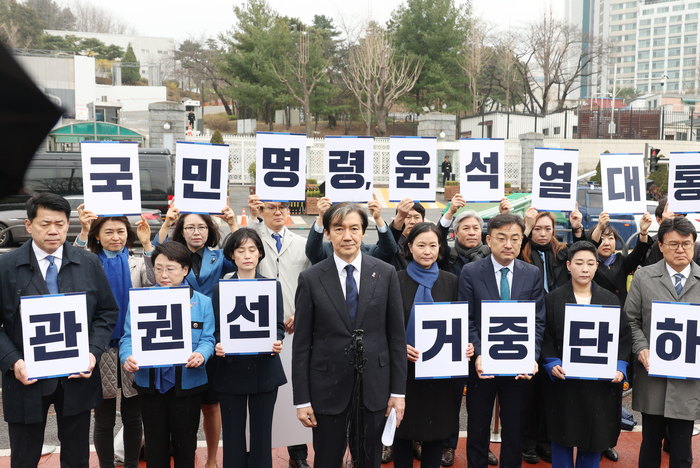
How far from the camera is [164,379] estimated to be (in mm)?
3975

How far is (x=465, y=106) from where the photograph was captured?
39.7 m

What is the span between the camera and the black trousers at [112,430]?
13.7 feet

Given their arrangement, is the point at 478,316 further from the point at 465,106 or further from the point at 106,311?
the point at 465,106

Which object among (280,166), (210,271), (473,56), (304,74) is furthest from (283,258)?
(473,56)

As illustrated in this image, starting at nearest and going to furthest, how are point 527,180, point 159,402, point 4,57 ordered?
point 4,57 < point 159,402 < point 527,180

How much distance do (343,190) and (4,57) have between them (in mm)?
4336

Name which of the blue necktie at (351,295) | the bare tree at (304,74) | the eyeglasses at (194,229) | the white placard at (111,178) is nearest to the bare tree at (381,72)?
the bare tree at (304,74)

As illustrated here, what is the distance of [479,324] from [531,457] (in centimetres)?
133

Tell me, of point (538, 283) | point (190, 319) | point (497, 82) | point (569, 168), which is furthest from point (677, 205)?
point (497, 82)

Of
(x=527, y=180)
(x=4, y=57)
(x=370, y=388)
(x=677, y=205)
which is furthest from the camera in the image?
(x=527, y=180)

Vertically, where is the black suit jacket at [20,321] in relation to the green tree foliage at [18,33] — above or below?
below

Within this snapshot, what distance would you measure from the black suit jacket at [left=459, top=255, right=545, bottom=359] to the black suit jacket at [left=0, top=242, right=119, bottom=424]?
2.49m

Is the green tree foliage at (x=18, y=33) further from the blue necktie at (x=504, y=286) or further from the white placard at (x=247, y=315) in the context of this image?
the blue necktie at (x=504, y=286)

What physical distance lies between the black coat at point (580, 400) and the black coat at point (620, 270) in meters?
0.77
